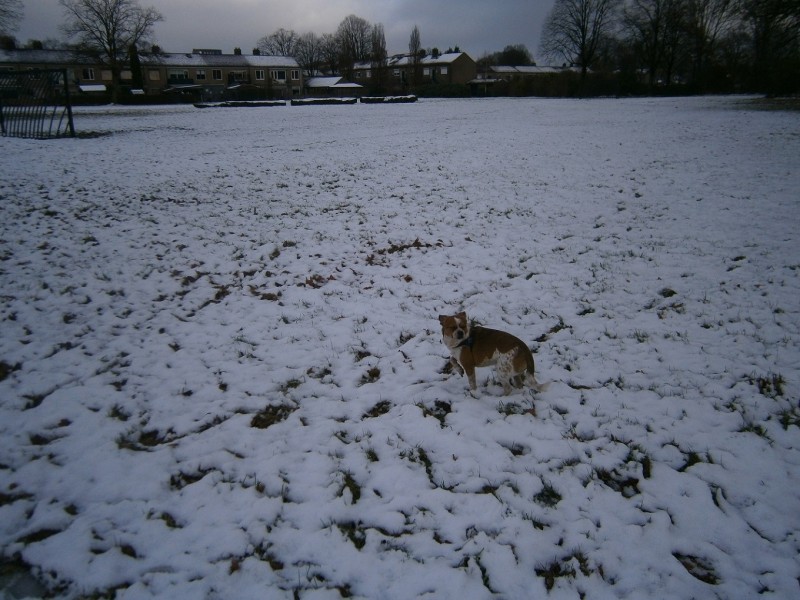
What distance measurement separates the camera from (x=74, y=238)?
8289mm

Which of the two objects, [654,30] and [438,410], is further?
[654,30]

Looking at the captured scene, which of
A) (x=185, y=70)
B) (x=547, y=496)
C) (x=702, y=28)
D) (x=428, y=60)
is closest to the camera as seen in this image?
(x=547, y=496)

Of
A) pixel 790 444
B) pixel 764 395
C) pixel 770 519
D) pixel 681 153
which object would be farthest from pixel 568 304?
pixel 681 153

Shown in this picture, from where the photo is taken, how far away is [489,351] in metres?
4.27

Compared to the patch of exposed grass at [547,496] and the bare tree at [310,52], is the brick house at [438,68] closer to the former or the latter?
the bare tree at [310,52]

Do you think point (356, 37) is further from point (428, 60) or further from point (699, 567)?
point (699, 567)

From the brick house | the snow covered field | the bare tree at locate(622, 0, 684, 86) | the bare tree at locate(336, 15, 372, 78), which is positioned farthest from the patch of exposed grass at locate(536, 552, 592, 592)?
the bare tree at locate(336, 15, 372, 78)

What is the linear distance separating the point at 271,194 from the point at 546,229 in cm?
720

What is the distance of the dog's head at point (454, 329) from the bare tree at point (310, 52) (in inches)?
5325

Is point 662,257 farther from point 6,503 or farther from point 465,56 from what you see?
point 465,56

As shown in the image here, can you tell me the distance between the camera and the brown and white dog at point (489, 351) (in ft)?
13.8

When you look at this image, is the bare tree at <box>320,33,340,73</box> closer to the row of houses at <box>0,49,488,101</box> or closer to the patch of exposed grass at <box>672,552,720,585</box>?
the row of houses at <box>0,49,488,101</box>

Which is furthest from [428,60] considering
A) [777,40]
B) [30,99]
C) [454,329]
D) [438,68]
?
[454,329]

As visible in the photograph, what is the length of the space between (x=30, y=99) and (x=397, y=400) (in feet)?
82.6
